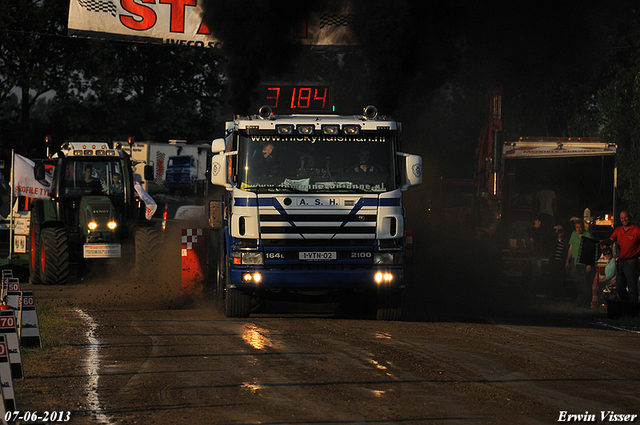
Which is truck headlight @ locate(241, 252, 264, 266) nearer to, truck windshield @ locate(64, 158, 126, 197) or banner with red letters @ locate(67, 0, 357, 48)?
truck windshield @ locate(64, 158, 126, 197)

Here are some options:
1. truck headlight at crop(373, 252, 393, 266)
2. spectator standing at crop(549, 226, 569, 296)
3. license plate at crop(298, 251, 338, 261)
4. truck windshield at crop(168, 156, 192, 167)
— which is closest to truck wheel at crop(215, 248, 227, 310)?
license plate at crop(298, 251, 338, 261)

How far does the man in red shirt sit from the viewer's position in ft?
53.9

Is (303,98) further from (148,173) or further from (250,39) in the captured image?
(250,39)

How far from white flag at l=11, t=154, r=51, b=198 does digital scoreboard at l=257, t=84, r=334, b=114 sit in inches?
252

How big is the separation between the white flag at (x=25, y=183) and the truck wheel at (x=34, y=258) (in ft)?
3.59

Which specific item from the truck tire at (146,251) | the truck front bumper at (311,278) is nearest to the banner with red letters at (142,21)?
the truck tire at (146,251)

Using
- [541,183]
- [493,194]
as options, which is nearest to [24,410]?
[493,194]

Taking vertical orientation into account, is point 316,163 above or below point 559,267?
above

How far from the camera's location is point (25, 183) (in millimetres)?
21062

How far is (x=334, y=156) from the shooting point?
43.8ft

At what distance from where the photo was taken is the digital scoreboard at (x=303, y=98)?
1716 centimetres

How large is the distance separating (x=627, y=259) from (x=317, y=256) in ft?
20.8

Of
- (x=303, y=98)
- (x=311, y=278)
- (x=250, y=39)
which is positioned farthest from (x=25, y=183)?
(x=311, y=278)

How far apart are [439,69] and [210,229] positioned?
9.84m
